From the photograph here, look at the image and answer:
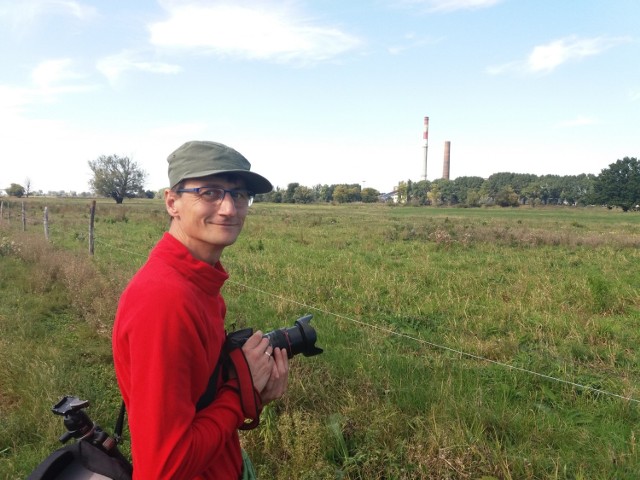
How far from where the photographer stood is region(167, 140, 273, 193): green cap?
151 cm

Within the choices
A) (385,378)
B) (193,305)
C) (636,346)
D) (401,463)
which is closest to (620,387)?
(636,346)

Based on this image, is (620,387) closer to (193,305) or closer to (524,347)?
(524,347)

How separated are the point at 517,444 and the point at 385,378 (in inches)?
50.7

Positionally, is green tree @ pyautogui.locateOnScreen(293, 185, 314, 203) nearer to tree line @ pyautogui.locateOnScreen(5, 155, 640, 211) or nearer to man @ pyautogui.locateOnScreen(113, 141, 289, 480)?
tree line @ pyautogui.locateOnScreen(5, 155, 640, 211)

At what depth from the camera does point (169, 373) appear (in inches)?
48.4

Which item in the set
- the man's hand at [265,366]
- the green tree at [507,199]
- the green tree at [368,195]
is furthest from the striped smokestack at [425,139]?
the man's hand at [265,366]

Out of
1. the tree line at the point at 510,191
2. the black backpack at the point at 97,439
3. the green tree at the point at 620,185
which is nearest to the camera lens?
the black backpack at the point at 97,439

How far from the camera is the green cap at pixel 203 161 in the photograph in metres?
1.51

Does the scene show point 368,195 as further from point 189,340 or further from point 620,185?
point 189,340

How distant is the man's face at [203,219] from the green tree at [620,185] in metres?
93.1

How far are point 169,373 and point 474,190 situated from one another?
11605 cm

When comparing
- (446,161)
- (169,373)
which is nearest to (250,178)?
(169,373)

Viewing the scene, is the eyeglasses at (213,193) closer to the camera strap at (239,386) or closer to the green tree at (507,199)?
the camera strap at (239,386)

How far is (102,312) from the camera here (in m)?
6.04
